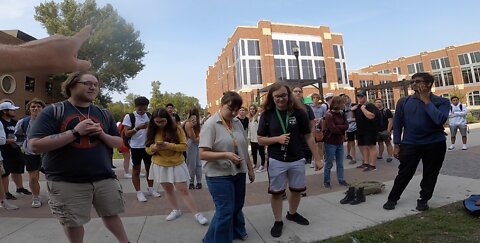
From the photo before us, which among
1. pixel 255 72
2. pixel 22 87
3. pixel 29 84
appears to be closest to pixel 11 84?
pixel 22 87

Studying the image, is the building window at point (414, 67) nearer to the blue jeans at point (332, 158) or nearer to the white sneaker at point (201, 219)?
the blue jeans at point (332, 158)

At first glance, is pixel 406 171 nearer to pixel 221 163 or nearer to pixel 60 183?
pixel 221 163

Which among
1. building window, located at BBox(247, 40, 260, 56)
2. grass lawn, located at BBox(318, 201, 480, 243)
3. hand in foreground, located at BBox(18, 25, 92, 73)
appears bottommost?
grass lawn, located at BBox(318, 201, 480, 243)

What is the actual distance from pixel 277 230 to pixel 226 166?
119cm

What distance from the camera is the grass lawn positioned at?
11.8 ft

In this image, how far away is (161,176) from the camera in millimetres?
4906

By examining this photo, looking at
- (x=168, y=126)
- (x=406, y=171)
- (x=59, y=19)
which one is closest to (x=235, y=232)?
(x=168, y=126)

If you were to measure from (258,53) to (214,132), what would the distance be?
129ft

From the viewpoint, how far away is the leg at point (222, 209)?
347 cm

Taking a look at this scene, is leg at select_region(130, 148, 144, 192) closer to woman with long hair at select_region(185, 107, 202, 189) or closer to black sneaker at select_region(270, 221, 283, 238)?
woman with long hair at select_region(185, 107, 202, 189)

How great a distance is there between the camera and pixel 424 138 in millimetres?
4715

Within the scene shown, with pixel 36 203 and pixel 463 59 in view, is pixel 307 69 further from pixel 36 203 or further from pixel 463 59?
pixel 36 203

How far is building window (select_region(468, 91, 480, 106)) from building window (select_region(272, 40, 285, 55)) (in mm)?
39682

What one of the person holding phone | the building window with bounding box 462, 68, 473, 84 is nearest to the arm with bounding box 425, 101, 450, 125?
the person holding phone
